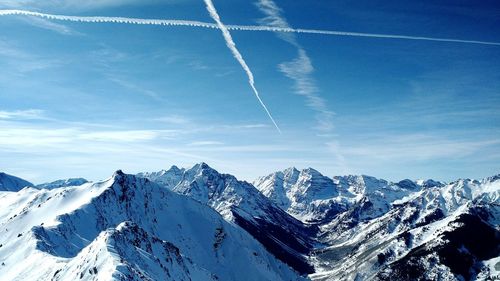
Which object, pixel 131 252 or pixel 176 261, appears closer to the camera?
pixel 131 252

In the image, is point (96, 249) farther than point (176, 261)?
No

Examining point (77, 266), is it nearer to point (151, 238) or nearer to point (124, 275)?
point (124, 275)

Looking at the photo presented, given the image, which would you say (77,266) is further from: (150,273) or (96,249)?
(150,273)

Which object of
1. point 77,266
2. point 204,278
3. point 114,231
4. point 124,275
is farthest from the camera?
point 204,278

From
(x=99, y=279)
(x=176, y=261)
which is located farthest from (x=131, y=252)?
(x=176, y=261)

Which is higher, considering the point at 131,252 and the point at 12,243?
the point at 131,252

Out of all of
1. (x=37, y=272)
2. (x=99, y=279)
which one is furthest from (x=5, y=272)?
(x=99, y=279)

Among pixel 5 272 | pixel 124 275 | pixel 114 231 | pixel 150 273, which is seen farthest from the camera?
pixel 5 272

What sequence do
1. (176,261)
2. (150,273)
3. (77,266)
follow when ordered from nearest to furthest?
(77,266) < (150,273) < (176,261)

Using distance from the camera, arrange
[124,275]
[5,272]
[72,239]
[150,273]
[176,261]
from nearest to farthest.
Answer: [124,275] < [150,273] < [5,272] < [176,261] < [72,239]
